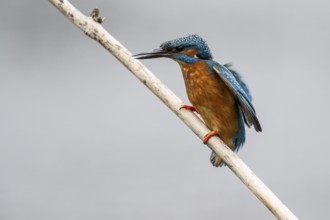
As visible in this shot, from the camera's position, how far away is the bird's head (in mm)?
2346

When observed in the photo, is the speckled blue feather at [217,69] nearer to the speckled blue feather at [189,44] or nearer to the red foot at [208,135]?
the speckled blue feather at [189,44]

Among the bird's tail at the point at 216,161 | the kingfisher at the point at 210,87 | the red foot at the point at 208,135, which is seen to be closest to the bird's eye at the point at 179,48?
the kingfisher at the point at 210,87

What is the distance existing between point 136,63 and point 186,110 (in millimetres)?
219

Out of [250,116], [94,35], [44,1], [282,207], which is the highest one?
[44,1]

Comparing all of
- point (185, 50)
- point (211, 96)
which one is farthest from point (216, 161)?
point (185, 50)

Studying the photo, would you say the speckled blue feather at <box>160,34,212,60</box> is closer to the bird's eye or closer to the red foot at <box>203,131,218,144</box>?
the bird's eye

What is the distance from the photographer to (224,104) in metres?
2.46

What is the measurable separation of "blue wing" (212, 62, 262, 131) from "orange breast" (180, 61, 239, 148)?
0.13 ft

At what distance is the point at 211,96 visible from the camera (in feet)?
8.06

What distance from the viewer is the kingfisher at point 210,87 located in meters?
2.39

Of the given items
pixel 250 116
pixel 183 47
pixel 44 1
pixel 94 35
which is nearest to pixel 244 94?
pixel 250 116

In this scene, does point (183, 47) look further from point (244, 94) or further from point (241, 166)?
point (241, 166)

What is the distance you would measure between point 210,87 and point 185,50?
0.15 metres

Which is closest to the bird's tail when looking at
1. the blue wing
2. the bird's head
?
the blue wing
